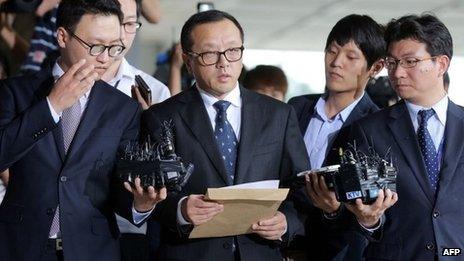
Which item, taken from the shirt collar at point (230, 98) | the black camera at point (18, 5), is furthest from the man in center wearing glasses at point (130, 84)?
the black camera at point (18, 5)

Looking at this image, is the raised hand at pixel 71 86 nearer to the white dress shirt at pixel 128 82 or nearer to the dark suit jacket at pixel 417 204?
the white dress shirt at pixel 128 82

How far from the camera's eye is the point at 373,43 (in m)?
4.43

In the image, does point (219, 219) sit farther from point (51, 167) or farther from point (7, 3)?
point (7, 3)

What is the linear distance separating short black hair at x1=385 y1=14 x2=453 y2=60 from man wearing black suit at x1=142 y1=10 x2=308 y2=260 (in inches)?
21.0

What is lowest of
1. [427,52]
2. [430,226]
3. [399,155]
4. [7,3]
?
[430,226]

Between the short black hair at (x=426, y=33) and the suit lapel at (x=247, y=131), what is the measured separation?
0.61 m

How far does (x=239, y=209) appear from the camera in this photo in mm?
3412

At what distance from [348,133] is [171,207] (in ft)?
2.95

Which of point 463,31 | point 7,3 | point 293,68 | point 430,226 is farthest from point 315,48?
point 430,226

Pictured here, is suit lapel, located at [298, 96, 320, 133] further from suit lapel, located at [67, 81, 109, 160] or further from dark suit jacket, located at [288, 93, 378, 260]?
suit lapel, located at [67, 81, 109, 160]

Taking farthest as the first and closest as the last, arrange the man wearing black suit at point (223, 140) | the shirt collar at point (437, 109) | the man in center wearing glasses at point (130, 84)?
the man in center wearing glasses at point (130, 84), the shirt collar at point (437, 109), the man wearing black suit at point (223, 140)

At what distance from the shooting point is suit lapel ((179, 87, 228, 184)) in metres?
3.63

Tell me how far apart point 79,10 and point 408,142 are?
4.21 ft
